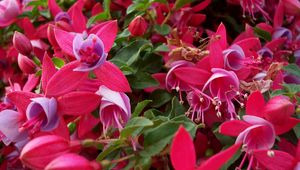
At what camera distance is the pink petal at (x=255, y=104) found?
0.57 m

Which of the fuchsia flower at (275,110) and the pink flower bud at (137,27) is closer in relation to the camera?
the fuchsia flower at (275,110)

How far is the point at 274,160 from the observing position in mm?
556

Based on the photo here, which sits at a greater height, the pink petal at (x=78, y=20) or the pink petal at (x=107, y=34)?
the pink petal at (x=107, y=34)

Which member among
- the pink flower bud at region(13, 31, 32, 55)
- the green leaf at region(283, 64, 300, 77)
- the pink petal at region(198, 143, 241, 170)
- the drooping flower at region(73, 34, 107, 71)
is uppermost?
the drooping flower at region(73, 34, 107, 71)

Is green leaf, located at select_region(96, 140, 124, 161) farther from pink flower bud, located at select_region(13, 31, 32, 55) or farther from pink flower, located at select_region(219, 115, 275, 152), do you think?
pink flower bud, located at select_region(13, 31, 32, 55)

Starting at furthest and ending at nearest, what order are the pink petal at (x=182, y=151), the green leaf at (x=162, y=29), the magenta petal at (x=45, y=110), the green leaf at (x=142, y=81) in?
the green leaf at (x=162, y=29), the green leaf at (x=142, y=81), the magenta petal at (x=45, y=110), the pink petal at (x=182, y=151)

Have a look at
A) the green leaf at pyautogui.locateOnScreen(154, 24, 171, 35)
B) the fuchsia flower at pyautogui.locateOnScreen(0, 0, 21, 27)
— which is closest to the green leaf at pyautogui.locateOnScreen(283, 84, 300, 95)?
the green leaf at pyautogui.locateOnScreen(154, 24, 171, 35)

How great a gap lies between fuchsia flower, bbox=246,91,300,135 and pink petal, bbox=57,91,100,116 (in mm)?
197

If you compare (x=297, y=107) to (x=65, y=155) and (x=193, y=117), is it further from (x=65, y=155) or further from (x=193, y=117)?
(x=65, y=155)

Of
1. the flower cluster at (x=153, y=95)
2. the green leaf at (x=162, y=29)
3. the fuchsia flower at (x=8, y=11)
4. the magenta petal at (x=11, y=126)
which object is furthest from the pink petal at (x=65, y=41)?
the fuchsia flower at (x=8, y=11)

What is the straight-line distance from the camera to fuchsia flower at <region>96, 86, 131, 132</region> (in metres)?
0.57

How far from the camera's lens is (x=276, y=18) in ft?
2.78

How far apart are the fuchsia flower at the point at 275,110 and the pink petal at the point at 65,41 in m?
0.25

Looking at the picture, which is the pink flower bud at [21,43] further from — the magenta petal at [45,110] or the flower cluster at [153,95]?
the magenta petal at [45,110]
